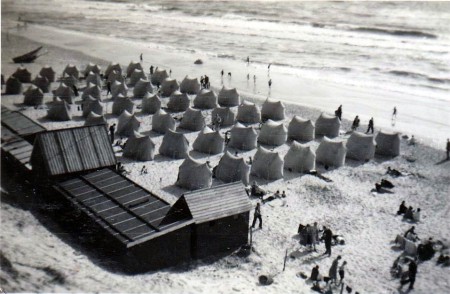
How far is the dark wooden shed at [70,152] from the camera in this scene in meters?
22.4

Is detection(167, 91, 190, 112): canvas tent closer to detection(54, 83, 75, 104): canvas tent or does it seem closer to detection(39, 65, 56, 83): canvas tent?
detection(54, 83, 75, 104): canvas tent

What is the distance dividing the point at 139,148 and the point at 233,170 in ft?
21.7

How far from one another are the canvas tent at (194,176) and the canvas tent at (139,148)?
167 inches

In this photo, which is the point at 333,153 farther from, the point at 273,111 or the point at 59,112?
the point at 59,112

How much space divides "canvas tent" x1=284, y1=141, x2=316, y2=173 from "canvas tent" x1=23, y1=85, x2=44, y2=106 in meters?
21.9

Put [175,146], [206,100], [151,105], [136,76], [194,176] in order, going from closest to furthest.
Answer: [194,176], [175,146], [151,105], [206,100], [136,76]

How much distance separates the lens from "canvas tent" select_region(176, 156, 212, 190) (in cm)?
2633

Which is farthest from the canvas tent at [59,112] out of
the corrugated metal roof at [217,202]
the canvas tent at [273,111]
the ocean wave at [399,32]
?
the ocean wave at [399,32]

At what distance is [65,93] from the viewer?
40.6 m

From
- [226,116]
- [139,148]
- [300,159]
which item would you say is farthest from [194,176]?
[226,116]

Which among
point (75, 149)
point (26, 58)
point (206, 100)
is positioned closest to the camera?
point (75, 149)

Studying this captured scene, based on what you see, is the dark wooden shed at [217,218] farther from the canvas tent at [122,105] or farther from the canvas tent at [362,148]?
the canvas tent at [122,105]

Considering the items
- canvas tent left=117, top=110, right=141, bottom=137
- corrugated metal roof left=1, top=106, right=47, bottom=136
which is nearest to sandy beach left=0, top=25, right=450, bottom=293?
canvas tent left=117, top=110, right=141, bottom=137

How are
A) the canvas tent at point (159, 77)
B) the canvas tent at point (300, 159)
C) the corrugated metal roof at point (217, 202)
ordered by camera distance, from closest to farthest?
the corrugated metal roof at point (217, 202) < the canvas tent at point (300, 159) < the canvas tent at point (159, 77)
